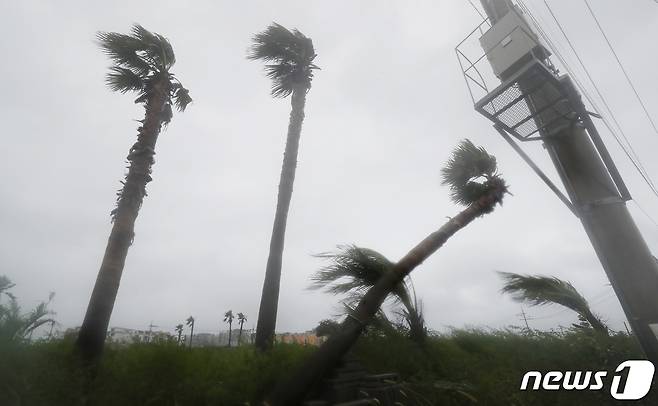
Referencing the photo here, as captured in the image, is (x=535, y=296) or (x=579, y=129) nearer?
(x=579, y=129)

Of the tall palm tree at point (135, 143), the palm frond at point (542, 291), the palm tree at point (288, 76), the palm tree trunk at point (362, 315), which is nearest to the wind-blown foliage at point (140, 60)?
the tall palm tree at point (135, 143)

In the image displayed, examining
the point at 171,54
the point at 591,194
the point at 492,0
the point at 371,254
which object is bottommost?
the point at 371,254

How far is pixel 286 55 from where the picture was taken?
948 centimetres

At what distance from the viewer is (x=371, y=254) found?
21.1 ft

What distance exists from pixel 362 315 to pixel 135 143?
5.50m

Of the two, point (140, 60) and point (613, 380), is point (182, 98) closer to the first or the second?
point (140, 60)

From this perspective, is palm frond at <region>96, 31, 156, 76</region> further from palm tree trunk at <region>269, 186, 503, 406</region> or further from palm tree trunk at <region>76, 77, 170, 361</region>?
palm tree trunk at <region>269, 186, 503, 406</region>

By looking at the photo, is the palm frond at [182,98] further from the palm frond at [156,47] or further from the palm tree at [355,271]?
the palm tree at [355,271]

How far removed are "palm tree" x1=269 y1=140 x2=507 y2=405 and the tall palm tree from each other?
289cm

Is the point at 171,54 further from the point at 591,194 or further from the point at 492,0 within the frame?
the point at 591,194

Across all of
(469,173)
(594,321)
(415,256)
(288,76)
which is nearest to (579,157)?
(469,173)

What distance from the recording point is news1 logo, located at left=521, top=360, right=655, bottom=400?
17.8 ft

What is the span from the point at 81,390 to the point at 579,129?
902 centimetres

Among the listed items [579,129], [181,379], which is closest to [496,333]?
[579,129]
